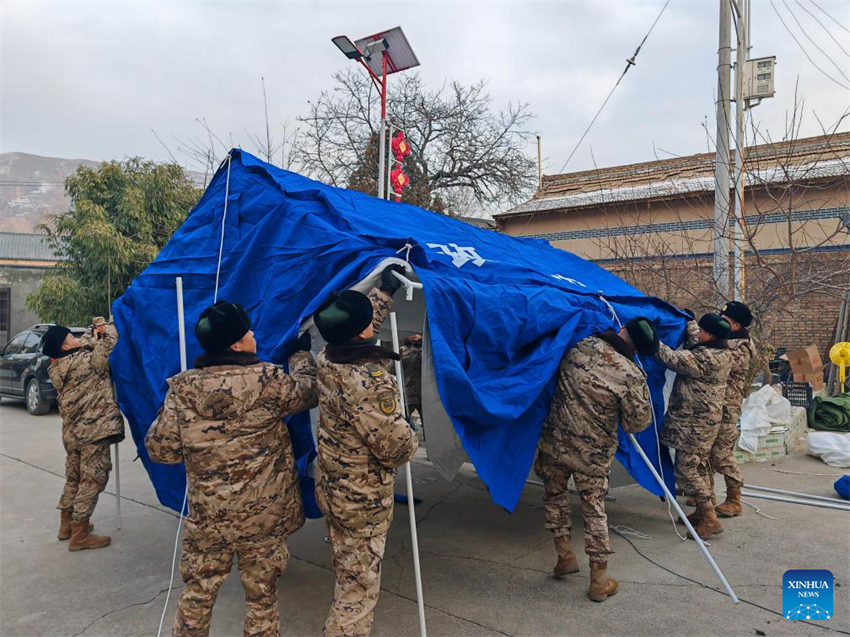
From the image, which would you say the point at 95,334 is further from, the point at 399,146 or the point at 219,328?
the point at 399,146

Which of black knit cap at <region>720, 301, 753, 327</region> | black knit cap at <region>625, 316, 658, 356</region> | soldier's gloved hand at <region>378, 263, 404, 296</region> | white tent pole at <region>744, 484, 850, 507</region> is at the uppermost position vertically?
soldier's gloved hand at <region>378, 263, 404, 296</region>

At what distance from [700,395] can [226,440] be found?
12.6 ft

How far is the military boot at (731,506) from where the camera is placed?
5107mm

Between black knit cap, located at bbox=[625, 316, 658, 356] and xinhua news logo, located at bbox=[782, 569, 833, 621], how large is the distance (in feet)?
5.50

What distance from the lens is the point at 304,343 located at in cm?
334

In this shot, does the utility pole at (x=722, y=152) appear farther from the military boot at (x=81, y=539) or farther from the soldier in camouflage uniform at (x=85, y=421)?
the military boot at (x=81, y=539)

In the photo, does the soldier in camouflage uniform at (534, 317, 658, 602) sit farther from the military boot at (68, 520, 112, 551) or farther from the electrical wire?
the military boot at (68, 520, 112, 551)

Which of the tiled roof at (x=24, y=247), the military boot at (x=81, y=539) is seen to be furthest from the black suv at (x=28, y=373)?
the tiled roof at (x=24, y=247)

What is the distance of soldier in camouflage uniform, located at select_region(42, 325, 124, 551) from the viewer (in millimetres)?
4395

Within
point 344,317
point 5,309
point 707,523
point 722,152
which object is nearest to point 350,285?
point 344,317

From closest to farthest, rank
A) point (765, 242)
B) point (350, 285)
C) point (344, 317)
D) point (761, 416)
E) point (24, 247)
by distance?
point (344, 317)
point (350, 285)
point (761, 416)
point (765, 242)
point (24, 247)

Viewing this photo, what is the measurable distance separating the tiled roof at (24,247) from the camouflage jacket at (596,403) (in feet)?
82.1

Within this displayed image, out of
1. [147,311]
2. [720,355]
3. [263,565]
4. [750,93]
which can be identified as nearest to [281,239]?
[147,311]

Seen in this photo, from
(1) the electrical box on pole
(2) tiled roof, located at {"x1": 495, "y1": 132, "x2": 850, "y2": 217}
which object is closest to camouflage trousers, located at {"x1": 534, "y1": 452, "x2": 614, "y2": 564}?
(1) the electrical box on pole
